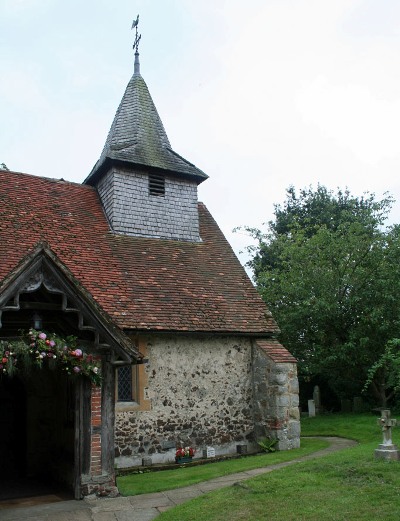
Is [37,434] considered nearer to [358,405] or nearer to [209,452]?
[209,452]

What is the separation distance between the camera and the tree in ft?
60.5

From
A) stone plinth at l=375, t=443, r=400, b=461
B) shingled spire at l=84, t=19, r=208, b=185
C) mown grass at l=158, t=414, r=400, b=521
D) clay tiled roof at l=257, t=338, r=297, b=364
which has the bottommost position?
Answer: mown grass at l=158, t=414, r=400, b=521

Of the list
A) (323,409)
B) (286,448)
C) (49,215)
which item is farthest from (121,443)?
(323,409)

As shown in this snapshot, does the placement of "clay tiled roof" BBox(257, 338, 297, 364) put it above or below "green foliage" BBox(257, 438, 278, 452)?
above

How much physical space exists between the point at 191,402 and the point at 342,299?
8500 millimetres

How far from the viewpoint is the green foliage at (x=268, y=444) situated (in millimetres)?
13492

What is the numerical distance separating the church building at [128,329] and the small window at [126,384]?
28 mm

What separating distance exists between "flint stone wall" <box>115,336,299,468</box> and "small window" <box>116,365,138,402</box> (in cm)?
36

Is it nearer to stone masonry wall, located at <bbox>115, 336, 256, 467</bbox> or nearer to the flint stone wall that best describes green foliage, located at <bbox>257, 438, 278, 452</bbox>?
the flint stone wall

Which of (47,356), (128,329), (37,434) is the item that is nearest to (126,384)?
(128,329)

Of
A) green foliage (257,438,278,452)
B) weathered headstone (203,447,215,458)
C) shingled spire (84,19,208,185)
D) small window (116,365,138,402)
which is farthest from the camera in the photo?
shingled spire (84,19,208,185)

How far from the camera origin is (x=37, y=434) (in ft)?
39.3

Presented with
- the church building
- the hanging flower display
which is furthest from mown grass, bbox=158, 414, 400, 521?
the hanging flower display

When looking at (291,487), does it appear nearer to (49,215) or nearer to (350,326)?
(49,215)
